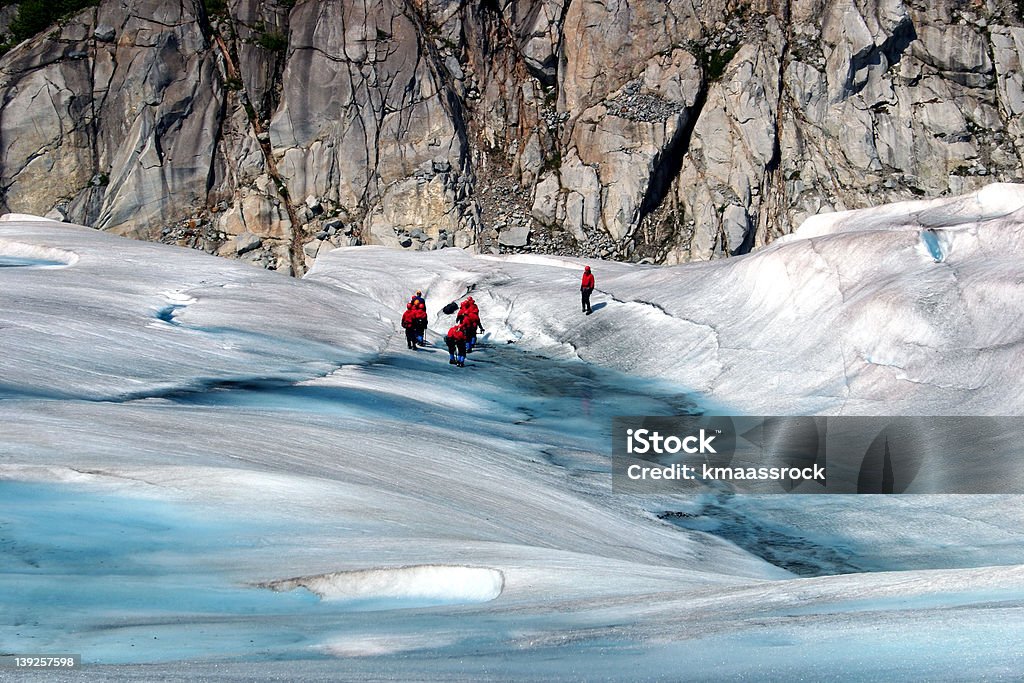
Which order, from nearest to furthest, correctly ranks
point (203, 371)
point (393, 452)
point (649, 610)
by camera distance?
point (649, 610) < point (393, 452) < point (203, 371)

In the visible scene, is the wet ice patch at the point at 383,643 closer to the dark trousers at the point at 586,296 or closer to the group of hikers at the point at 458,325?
the group of hikers at the point at 458,325

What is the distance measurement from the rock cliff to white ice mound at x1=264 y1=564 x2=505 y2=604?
66.5 meters

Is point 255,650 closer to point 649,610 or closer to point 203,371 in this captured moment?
point 649,610

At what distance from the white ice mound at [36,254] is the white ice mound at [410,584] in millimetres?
26749

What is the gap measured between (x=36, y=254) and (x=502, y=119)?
53.2 meters

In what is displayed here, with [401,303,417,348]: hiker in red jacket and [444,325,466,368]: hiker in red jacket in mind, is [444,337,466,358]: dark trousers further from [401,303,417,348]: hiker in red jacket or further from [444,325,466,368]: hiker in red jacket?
[401,303,417,348]: hiker in red jacket

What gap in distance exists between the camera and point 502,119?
82125mm

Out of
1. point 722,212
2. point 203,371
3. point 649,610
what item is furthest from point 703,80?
point 649,610

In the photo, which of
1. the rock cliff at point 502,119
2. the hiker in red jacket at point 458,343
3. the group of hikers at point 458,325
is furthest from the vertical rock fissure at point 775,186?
the hiker in red jacket at point 458,343

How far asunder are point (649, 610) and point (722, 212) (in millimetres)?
69275

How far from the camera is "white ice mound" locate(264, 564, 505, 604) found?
8.35 meters

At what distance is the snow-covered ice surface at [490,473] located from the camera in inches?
253

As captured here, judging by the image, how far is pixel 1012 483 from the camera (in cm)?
1655

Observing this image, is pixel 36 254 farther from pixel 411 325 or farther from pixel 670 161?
pixel 670 161
